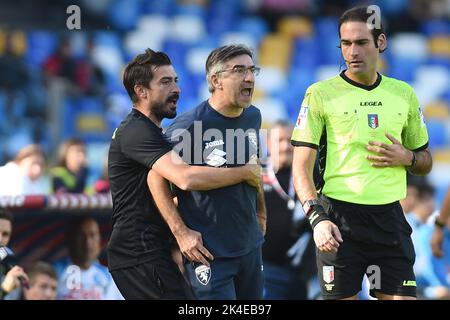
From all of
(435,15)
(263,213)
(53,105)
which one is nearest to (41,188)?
(53,105)

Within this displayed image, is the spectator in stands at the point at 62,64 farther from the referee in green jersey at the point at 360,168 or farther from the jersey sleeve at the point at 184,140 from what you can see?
the referee in green jersey at the point at 360,168

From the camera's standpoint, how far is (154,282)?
5.89 meters

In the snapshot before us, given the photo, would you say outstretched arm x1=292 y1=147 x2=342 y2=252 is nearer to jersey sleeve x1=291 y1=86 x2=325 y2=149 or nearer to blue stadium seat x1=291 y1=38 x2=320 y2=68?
jersey sleeve x1=291 y1=86 x2=325 y2=149

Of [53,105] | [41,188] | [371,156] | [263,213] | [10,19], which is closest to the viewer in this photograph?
[371,156]

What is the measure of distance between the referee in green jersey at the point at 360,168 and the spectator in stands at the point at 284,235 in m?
2.97

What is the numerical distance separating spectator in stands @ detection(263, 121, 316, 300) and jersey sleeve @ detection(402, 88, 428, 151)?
9.47 feet

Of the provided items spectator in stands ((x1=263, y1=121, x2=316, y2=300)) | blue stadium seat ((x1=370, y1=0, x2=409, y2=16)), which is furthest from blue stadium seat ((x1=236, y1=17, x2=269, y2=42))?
spectator in stands ((x1=263, y1=121, x2=316, y2=300))

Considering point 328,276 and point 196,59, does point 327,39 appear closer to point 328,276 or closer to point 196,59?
point 196,59

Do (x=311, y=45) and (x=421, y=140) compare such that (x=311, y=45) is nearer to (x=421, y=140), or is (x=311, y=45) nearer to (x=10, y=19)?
(x=10, y=19)

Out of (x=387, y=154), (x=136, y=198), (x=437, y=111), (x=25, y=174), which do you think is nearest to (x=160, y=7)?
(x=437, y=111)

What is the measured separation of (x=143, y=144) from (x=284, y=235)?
3.39 metres

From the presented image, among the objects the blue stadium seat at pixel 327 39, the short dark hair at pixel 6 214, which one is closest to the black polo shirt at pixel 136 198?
the short dark hair at pixel 6 214

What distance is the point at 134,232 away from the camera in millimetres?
5914

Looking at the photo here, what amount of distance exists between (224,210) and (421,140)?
131cm
